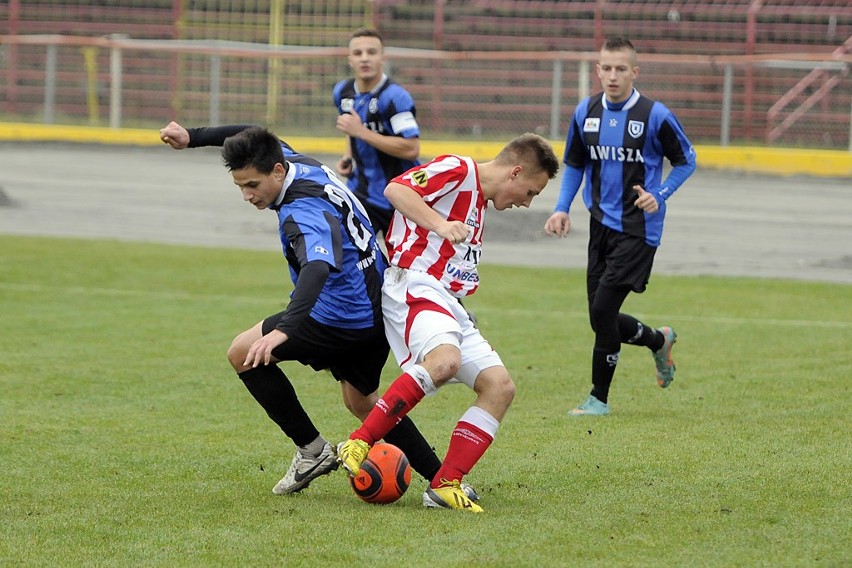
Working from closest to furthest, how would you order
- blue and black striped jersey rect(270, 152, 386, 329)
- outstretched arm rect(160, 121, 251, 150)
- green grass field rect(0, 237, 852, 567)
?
green grass field rect(0, 237, 852, 567), blue and black striped jersey rect(270, 152, 386, 329), outstretched arm rect(160, 121, 251, 150)

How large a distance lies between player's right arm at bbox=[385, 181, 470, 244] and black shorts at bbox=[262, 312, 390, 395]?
0.55 m

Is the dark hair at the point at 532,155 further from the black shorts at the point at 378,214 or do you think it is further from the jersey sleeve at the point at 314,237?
the black shorts at the point at 378,214

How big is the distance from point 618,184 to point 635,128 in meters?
0.36

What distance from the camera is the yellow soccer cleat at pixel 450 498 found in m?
5.59

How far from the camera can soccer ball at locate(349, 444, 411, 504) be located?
566 centimetres

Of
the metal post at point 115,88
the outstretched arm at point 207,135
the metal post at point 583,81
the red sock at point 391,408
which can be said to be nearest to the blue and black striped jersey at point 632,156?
the outstretched arm at point 207,135

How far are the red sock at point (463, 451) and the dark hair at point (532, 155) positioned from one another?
118cm

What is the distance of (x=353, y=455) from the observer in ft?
18.2

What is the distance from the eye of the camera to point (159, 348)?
981 centimetres

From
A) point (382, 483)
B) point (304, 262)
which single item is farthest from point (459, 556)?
point (304, 262)

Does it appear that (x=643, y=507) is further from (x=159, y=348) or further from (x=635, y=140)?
(x=159, y=348)

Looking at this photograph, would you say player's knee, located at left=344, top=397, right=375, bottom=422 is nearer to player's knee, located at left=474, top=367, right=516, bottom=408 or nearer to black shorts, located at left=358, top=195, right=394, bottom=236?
player's knee, located at left=474, top=367, right=516, bottom=408

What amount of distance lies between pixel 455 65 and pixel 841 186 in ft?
31.2

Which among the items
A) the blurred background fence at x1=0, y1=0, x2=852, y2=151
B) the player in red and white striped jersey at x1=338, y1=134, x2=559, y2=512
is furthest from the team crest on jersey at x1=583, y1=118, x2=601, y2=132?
the blurred background fence at x1=0, y1=0, x2=852, y2=151
